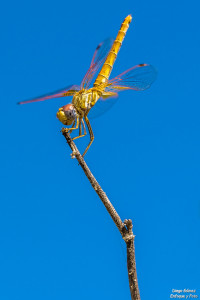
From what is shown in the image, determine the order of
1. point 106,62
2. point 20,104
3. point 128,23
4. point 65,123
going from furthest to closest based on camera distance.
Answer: point 128,23
point 106,62
point 65,123
point 20,104

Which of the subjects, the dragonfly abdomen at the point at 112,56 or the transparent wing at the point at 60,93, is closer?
the transparent wing at the point at 60,93

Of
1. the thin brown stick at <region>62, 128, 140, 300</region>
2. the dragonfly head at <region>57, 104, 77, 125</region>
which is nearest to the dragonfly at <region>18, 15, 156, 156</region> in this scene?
the dragonfly head at <region>57, 104, 77, 125</region>

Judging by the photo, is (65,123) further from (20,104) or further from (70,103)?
(20,104)

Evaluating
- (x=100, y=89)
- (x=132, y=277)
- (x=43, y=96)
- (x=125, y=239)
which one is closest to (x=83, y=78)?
(x=100, y=89)

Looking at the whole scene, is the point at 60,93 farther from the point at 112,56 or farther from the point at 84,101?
the point at 112,56

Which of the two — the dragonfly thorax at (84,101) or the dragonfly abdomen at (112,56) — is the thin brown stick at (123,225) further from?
the dragonfly abdomen at (112,56)

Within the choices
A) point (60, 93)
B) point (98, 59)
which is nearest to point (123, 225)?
point (60, 93)

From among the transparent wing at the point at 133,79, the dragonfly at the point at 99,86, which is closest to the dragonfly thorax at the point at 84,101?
the dragonfly at the point at 99,86
